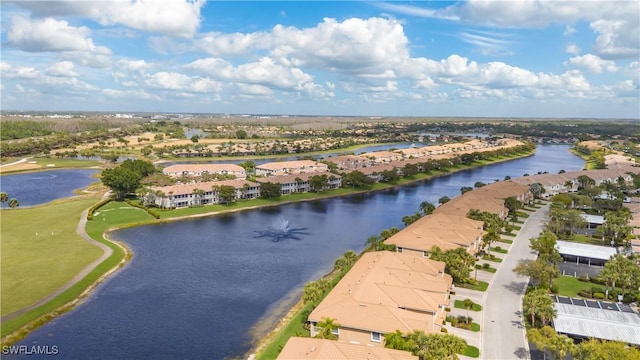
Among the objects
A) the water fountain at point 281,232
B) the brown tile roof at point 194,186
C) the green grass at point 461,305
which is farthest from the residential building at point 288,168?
the green grass at point 461,305

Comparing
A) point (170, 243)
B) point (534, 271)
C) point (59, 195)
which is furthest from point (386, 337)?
point (59, 195)

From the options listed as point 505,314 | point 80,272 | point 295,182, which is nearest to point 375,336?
point 505,314

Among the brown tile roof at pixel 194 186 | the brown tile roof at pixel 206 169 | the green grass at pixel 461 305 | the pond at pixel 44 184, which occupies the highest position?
the brown tile roof at pixel 206 169

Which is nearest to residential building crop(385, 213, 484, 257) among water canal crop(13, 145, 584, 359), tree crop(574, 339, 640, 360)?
water canal crop(13, 145, 584, 359)

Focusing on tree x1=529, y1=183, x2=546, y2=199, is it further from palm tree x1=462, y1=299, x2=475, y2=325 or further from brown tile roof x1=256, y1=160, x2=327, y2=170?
palm tree x1=462, y1=299, x2=475, y2=325

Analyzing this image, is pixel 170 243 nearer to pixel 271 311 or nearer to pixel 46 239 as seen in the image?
pixel 46 239

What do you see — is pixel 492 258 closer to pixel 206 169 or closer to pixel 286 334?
pixel 286 334

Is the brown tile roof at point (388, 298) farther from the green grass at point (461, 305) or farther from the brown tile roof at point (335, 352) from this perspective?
the brown tile roof at point (335, 352)
